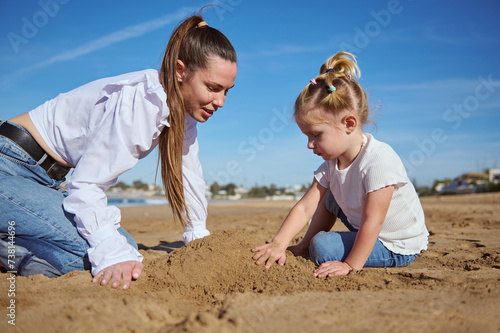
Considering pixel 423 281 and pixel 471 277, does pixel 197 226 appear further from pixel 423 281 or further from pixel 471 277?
pixel 471 277

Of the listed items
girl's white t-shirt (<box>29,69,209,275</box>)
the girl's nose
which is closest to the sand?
girl's white t-shirt (<box>29,69,209,275</box>)

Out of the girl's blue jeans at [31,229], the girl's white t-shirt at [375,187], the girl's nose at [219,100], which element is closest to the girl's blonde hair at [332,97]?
the girl's white t-shirt at [375,187]

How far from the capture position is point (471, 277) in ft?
6.84

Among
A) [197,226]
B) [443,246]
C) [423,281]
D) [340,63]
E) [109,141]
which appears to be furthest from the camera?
[443,246]

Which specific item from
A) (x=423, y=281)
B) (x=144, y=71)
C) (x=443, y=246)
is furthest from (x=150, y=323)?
(x=443, y=246)

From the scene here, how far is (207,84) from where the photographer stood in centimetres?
245

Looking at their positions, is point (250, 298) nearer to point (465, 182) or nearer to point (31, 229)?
point (31, 229)

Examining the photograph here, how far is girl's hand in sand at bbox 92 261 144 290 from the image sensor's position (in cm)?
195

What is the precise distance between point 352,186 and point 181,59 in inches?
56.7

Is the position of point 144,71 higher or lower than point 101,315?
higher

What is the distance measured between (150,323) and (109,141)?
116cm

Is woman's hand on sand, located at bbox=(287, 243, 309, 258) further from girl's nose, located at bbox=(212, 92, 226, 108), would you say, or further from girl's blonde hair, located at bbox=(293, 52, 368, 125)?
girl's nose, located at bbox=(212, 92, 226, 108)

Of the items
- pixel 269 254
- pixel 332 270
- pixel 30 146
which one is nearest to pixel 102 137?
pixel 30 146

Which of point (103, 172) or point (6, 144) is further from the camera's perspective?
point (6, 144)
